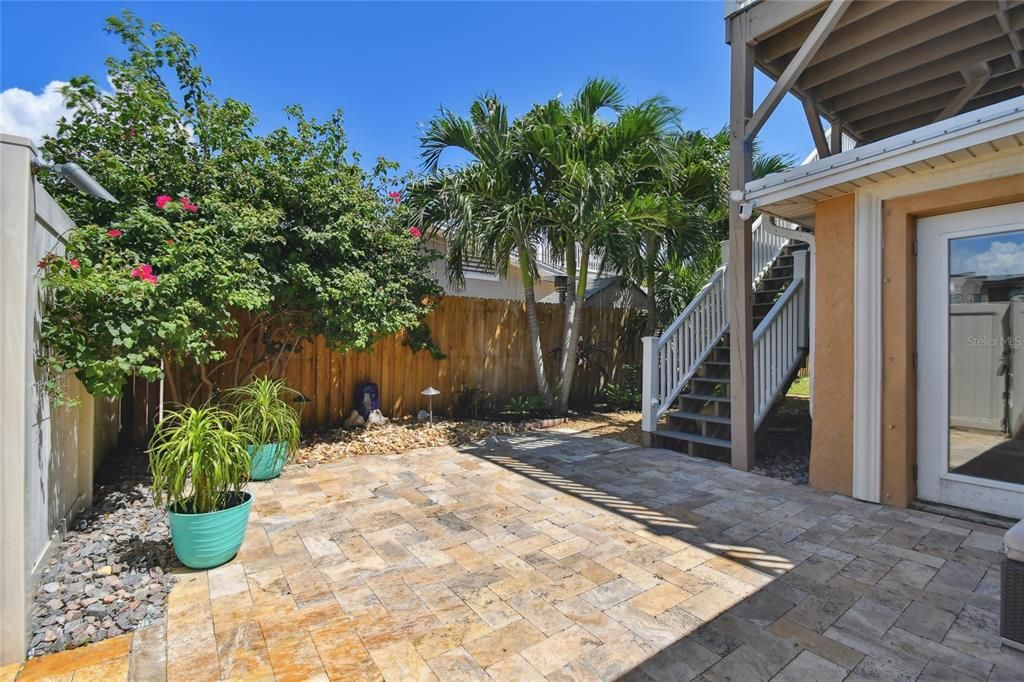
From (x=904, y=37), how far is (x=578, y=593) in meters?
5.31

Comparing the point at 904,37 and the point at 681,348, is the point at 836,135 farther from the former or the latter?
the point at 681,348

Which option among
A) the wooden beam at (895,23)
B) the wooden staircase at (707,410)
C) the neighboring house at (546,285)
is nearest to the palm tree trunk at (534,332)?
the neighboring house at (546,285)

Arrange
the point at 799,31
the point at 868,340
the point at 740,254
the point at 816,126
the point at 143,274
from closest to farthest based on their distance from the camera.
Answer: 1. the point at 143,274
2. the point at 868,340
3. the point at 799,31
4. the point at 740,254
5. the point at 816,126

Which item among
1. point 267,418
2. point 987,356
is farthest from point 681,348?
point 267,418

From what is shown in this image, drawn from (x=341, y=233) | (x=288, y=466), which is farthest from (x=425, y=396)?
(x=341, y=233)

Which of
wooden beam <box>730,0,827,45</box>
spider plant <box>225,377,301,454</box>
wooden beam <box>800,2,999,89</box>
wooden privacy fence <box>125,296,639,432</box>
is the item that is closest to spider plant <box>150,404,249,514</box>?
spider plant <box>225,377,301,454</box>

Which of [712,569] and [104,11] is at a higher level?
[104,11]

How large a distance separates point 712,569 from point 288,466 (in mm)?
3959

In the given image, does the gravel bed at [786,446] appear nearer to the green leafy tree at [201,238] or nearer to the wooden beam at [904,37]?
the wooden beam at [904,37]

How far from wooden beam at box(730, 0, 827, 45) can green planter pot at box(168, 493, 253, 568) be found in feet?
18.6

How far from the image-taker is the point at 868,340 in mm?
3861

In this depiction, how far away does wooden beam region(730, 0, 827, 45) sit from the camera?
4117 mm

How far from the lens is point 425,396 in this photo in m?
6.93

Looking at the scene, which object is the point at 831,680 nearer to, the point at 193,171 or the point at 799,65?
the point at 799,65
